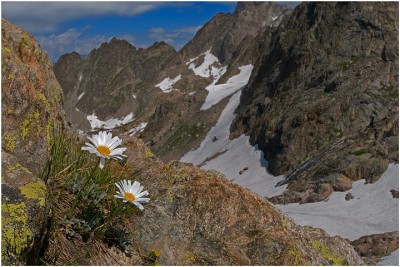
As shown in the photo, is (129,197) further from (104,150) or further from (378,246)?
(378,246)

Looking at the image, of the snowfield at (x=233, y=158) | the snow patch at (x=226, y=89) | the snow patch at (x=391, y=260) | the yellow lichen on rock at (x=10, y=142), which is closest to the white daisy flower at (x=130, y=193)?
the yellow lichen on rock at (x=10, y=142)

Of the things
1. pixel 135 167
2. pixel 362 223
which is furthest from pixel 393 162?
pixel 135 167

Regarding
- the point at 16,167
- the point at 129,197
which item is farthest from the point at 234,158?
the point at 16,167

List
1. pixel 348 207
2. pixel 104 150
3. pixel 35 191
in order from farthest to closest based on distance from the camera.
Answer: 1. pixel 348 207
2. pixel 104 150
3. pixel 35 191

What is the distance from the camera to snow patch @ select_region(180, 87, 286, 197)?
2933 inches

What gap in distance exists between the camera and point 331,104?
7788 centimetres

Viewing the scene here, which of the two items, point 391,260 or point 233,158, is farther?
point 233,158

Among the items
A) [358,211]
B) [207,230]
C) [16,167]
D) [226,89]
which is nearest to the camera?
[16,167]

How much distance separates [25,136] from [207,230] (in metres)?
2.89

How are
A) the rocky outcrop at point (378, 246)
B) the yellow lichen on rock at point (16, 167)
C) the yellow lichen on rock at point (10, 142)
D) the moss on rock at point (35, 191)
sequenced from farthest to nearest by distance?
the rocky outcrop at point (378, 246) → the yellow lichen on rock at point (10, 142) → the yellow lichen on rock at point (16, 167) → the moss on rock at point (35, 191)

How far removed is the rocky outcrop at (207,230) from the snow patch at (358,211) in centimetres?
3442

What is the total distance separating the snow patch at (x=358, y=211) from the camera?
4166cm

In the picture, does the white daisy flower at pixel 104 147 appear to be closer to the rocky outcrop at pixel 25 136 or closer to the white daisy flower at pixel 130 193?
the white daisy flower at pixel 130 193

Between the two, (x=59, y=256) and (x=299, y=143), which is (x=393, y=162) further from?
(x=59, y=256)
